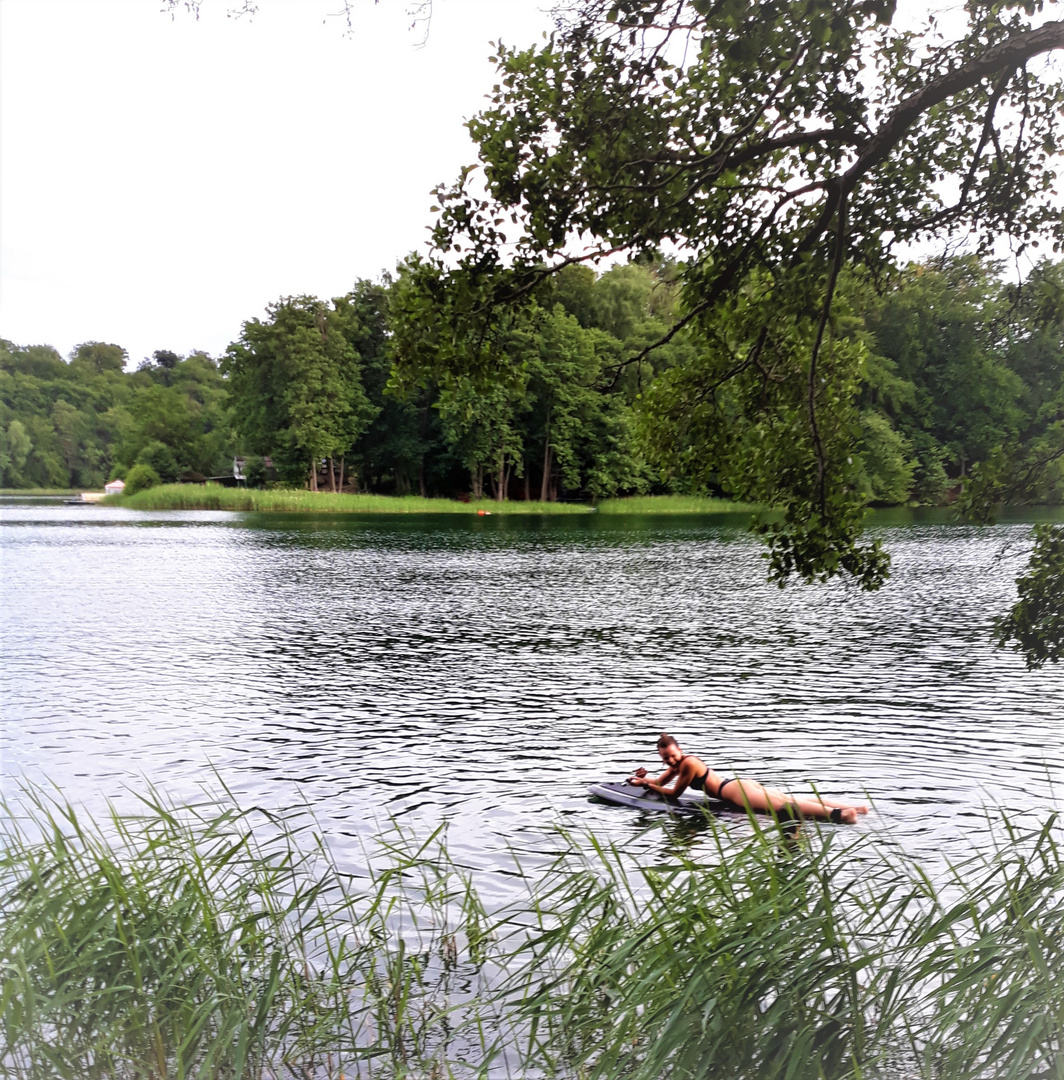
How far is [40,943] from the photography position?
405 cm

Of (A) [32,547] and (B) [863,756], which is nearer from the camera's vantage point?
(B) [863,756]

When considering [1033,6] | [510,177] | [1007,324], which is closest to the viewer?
[1033,6]

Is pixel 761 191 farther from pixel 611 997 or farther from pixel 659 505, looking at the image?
pixel 659 505

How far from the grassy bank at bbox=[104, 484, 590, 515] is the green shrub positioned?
92 centimetres

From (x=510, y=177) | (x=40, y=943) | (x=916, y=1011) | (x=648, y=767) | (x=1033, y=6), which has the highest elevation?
(x=1033, y=6)

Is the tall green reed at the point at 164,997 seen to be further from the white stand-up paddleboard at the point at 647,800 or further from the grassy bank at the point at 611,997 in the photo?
the white stand-up paddleboard at the point at 647,800

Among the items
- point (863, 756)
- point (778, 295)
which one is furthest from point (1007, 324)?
point (863, 756)

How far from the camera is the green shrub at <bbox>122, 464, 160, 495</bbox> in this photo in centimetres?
7250

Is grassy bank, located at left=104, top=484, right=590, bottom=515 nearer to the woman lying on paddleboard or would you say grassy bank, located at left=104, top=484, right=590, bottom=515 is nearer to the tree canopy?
the woman lying on paddleboard

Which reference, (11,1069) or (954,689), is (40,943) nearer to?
Result: (11,1069)

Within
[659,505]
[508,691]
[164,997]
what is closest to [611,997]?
[164,997]

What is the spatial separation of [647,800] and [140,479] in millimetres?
69998

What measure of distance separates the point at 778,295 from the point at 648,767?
20.8ft

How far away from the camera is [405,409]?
202 ft
